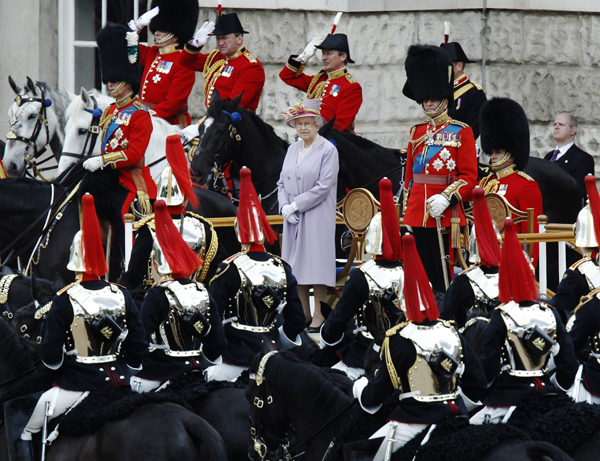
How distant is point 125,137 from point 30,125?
143cm

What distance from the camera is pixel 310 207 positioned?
8.77 metres

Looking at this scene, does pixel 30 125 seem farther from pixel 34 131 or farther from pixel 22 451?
pixel 22 451

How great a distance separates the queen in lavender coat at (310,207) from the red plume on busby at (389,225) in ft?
8.06

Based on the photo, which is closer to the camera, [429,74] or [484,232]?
[484,232]

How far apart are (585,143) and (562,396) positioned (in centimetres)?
763

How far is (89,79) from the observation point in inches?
507

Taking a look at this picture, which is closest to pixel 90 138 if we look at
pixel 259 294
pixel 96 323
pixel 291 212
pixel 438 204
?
pixel 291 212

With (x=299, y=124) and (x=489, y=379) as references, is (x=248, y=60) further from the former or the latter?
(x=489, y=379)

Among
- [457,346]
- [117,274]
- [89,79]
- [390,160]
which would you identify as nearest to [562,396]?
[457,346]

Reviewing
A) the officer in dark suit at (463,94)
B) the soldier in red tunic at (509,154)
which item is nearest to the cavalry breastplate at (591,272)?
the soldier in red tunic at (509,154)

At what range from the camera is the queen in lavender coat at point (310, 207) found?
8.71 m

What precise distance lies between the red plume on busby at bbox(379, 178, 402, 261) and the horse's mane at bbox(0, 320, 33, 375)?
6.55 feet

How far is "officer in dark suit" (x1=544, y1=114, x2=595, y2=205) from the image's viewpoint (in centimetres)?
1130

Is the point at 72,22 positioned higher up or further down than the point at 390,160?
higher up
